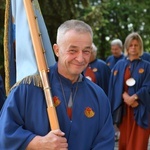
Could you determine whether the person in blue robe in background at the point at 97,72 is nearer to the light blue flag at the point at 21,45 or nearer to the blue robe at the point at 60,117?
the light blue flag at the point at 21,45

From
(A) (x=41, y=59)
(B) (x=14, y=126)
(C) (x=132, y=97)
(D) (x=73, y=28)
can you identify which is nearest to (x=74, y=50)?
(D) (x=73, y=28)

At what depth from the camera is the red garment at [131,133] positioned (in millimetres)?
5729

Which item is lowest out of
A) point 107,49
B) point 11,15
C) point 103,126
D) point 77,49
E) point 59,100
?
point 107,49

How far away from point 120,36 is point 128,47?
45.0ft

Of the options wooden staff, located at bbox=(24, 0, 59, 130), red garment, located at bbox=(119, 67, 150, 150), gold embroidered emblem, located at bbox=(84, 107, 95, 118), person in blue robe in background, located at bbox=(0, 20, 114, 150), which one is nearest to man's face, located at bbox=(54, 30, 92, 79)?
person in blue robe in background, located at bbox=(0, 20, 114, 150)

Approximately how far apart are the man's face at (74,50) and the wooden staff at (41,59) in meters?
0.15

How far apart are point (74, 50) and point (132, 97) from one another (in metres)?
3.30

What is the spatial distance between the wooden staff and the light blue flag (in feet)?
0.30

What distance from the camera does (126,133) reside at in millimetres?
5996

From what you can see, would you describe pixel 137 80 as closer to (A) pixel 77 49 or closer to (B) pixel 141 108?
(B) pixel 141 108

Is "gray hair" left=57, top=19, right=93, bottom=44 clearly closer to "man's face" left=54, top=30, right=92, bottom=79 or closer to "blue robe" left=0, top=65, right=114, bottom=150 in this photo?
"man's face" left=54, top=30, right=92, bottom=79

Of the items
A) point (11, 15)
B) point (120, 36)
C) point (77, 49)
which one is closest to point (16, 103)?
point (77, 49)

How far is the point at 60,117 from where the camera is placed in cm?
266

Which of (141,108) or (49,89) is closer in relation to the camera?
(49,89)
